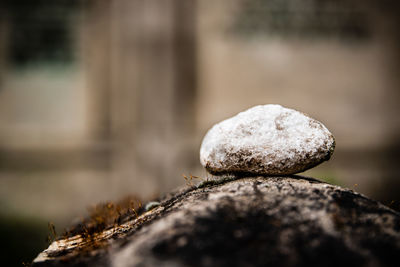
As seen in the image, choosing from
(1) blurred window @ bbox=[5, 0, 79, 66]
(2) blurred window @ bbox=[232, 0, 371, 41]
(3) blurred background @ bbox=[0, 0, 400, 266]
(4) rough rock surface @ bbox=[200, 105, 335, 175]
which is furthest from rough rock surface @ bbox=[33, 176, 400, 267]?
(1) blurred window @ bbox=[5, 0, 79, 66]

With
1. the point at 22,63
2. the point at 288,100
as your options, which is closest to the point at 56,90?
the point at 22,63

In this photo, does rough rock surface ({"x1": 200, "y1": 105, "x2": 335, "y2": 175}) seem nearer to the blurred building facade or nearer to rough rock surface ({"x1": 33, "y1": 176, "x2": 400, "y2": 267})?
rough rock surface ({"x1": 33, "y1": 176, "x2": 400, "y2": 267})

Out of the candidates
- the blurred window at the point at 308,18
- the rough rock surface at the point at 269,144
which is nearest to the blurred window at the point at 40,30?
the blurred window at the point at 308,18

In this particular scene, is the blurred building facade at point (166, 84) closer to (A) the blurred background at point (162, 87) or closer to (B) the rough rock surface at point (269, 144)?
(A) the blurred background at point (162, 87)

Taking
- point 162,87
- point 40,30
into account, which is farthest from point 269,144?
point 40,30

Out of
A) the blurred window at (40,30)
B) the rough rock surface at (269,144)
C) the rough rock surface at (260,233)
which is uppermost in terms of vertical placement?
the blurred window at (40,30)

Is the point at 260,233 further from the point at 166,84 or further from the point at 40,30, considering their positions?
the point at 40,30

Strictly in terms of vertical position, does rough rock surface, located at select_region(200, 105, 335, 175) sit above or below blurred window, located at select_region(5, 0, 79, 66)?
below
